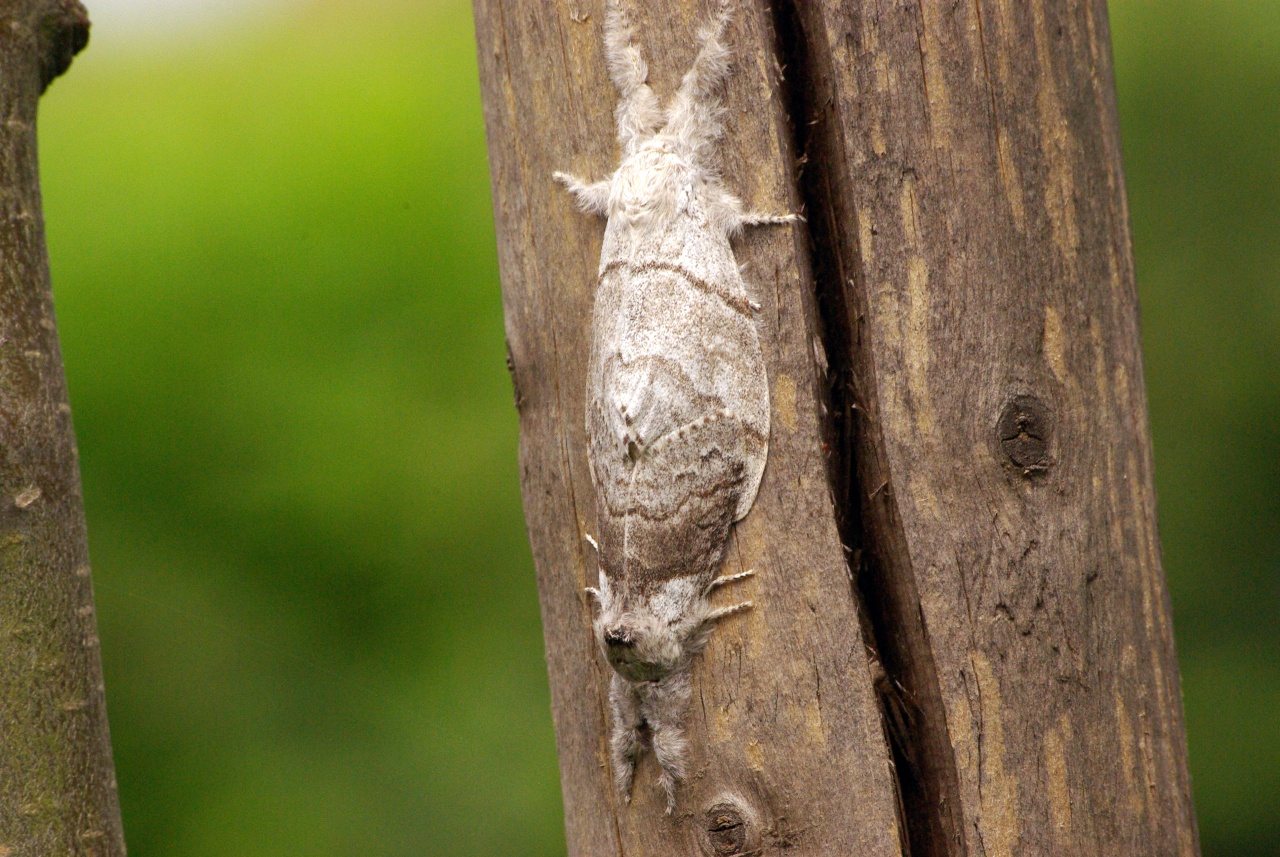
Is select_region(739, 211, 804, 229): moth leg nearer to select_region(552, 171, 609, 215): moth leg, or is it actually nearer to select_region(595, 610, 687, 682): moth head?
select_region(552, 171, 609, 215): moth leg

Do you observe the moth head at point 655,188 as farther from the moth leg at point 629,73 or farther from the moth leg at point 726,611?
the moth leg at point 726,611

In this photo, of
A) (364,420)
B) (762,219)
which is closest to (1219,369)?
(762,219)

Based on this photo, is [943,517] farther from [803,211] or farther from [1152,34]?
[1152,34]

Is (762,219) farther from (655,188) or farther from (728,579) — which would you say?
(728,579)

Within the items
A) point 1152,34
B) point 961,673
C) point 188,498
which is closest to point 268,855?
point 188,498

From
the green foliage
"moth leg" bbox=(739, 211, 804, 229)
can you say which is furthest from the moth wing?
the green foliage

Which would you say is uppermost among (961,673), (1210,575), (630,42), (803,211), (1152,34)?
(1152,34)
